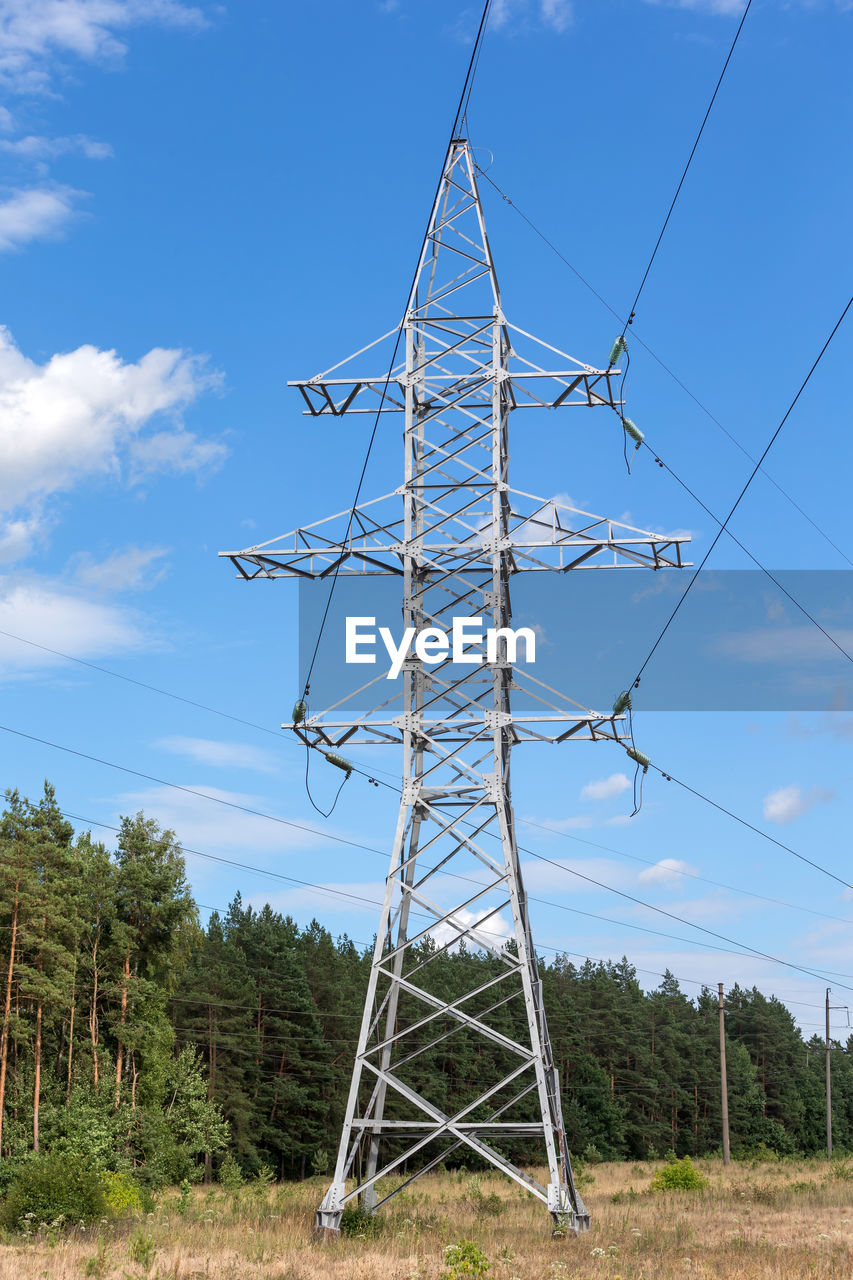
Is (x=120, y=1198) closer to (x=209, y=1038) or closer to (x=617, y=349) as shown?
(x=617, y=349)

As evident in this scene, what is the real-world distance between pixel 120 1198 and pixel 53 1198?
10.6ft

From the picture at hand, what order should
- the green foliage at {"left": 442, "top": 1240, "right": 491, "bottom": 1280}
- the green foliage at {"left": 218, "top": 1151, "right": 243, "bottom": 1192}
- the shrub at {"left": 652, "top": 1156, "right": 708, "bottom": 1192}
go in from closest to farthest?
1. the green foliage at {"left": 442, "top": 1240, "right": 491, "bottom": 1280}
2. the shrub at {"left": 652, "top": 1156, "right": 708, "bottom": 1192}
3. the green foliage at {"left": 218, "top": 1151, "right": 243, "bottom": 1192}

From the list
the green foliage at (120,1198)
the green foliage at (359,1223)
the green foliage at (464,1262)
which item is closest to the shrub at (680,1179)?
the green foliage at (120,1198)

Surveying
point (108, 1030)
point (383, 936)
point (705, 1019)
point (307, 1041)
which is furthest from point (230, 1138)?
point (705, 1019)

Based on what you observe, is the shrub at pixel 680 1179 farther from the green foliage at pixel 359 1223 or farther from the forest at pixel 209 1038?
the forest at pixel 209 1038

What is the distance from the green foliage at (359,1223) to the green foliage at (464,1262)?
15.1 feet

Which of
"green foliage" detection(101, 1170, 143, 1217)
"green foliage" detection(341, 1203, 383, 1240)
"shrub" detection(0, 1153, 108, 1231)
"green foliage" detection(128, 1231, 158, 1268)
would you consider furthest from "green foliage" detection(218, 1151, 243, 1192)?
"green foliage" detection(128, 1231, 158, 1268)

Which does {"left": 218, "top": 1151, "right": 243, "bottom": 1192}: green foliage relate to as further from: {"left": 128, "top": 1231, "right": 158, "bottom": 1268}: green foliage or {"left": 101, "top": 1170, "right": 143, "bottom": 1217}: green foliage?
{"left": 128, "top": 1231, "right": 158, "bottom": 1268}: green foliage

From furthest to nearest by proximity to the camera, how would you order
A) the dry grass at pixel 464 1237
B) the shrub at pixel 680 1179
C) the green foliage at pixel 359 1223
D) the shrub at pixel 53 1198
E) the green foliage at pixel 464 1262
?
the shrub at pixel 680 1179, the shrub at pixel 53 1198, the green foliage at pixel 359 1223, the dry grass at pixel 464 1237, the green foliage at pixel 464 1262

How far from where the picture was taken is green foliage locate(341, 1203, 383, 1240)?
19.2m

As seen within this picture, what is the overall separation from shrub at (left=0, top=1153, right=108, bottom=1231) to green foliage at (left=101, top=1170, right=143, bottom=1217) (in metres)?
0.60

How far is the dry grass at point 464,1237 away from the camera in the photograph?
49.4ft

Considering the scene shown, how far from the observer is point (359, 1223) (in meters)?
19.5

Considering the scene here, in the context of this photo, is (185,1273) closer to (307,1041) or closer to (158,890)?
(158,890)
